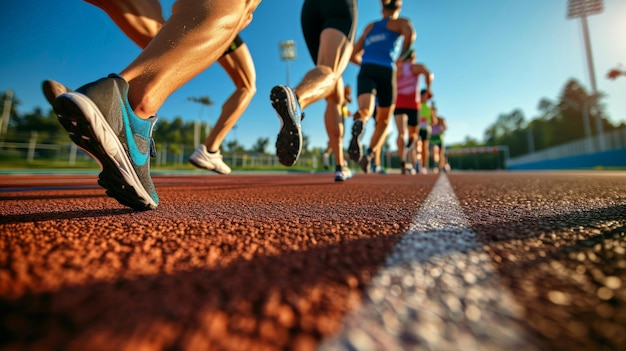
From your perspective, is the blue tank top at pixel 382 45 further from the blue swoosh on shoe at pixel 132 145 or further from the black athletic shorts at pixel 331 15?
the blue swoosh on shoe at pixel 132 145

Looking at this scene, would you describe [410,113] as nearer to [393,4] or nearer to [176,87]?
[393,4]

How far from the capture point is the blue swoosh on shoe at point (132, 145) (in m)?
0.89

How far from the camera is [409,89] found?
668 cm

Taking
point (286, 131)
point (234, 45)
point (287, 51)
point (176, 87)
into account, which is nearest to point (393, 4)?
point (234, 45)

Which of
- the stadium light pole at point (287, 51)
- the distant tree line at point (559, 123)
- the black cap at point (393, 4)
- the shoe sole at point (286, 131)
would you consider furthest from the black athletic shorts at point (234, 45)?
the distant tree line at point (559, 123)

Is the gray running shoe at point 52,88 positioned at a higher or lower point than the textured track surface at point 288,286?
higher

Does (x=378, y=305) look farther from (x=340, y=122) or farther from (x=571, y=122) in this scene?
(x=571, y=122)

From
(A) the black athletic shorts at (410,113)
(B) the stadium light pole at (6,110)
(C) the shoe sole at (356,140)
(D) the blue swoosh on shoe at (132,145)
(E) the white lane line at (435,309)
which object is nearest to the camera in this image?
(E) the white lane line at (435,309)

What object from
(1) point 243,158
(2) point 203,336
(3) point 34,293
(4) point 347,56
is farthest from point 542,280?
(1) point 243,158

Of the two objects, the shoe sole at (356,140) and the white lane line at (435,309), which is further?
the shoe sole at (356,140)

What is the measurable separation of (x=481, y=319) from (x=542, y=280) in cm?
16

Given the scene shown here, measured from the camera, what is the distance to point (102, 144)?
2.67 feet

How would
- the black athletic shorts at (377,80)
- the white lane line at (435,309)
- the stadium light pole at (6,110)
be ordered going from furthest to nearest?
1. the stadium light pole at (6,110)
2. the black athletic shorts at (377,80)
3. the white lane line at (435,309)

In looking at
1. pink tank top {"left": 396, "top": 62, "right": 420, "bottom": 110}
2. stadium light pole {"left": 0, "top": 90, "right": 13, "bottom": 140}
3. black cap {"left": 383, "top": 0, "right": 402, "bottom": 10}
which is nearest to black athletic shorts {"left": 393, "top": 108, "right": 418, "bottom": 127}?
pink tank top {"left": 396, "top": 62, "right": 420, "bottom": 110}
